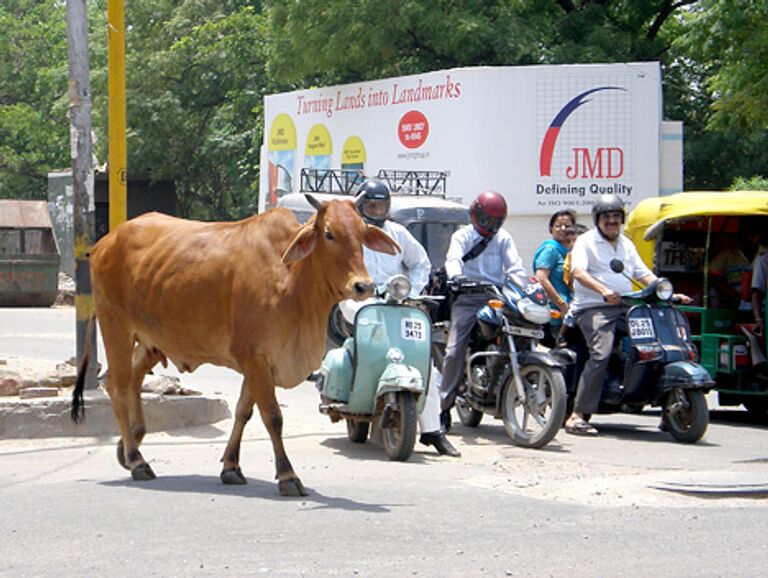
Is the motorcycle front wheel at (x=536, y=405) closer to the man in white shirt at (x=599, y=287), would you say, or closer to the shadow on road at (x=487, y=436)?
the shadow on road at (x=487, y=436)

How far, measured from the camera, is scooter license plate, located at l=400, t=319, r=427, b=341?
972 cm

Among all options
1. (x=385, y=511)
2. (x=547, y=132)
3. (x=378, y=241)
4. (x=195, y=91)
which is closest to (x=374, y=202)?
(x=378, y=241)

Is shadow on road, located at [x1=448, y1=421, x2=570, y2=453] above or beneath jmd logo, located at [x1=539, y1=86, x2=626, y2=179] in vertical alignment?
beneath

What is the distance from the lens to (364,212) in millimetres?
10406

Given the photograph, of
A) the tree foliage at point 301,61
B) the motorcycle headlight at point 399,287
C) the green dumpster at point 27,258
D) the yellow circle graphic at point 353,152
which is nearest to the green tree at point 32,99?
the tree foliage at point 301,61

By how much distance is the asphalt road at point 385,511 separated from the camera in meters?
6.26

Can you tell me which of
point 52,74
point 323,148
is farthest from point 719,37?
point 52,74

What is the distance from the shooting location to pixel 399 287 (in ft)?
31.7

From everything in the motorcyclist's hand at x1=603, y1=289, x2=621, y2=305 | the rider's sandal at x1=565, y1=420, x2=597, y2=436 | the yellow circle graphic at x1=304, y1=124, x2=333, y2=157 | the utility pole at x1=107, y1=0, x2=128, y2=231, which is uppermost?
the yellow circle graphic at x1=304, y1=124, x2=333, y2=157

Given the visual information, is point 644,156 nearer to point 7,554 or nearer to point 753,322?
point 753,322

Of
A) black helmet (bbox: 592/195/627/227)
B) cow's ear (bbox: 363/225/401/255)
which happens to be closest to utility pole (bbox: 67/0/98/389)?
cow's ear (bbox: 363/225/401/255)

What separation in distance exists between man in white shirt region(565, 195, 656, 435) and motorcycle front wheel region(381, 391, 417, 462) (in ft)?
7.79

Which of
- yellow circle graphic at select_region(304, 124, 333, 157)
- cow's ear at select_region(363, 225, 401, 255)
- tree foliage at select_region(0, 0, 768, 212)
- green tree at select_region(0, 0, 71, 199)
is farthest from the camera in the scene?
green tree at select_region(0, 0, 71, 199)

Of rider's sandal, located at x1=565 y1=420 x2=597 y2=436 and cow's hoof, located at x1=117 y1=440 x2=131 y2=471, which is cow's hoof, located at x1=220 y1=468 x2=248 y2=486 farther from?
rider's sandal, located at x1=565 y1=420 x2=597 y2=436
